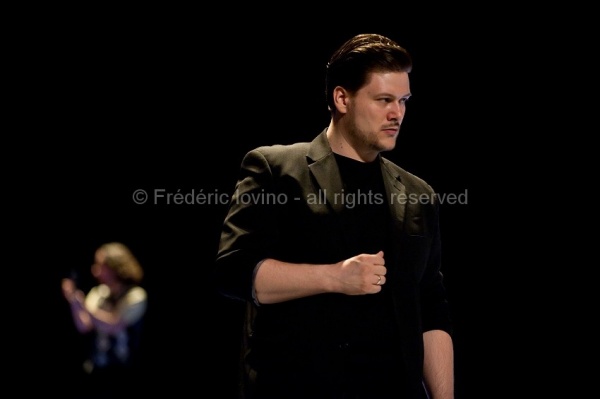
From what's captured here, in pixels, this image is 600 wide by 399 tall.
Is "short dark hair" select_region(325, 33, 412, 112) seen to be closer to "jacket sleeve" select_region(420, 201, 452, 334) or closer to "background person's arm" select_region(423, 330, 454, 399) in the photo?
"jacket sleeve" select_region(420, 201, 452, 334)

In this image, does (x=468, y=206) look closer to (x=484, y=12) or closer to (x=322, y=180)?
(x=484, y=12)

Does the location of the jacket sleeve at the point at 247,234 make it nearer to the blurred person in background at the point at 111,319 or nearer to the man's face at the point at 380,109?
the man's face at the point at 380,109

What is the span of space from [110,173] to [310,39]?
1.43m

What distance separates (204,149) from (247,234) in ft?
8.32

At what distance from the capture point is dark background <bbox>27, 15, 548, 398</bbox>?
3.46m

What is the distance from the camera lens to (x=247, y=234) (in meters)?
1.38

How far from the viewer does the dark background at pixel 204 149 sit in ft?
11.4

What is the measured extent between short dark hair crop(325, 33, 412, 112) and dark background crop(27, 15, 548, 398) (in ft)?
6.28

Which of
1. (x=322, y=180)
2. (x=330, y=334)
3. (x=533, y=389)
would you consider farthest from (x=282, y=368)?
(x=533, y=389)

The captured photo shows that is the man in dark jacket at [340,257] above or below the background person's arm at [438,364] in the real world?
above

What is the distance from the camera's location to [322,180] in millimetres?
1454

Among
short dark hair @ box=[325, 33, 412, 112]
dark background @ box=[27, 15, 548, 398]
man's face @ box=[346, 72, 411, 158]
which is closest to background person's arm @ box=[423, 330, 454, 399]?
man's face @ box=[346, 72, 411, 158]

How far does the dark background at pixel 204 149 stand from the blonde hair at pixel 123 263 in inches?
7.8

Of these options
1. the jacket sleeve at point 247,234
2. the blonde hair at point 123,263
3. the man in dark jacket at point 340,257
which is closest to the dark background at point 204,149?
the blonde hair at point 123,263
